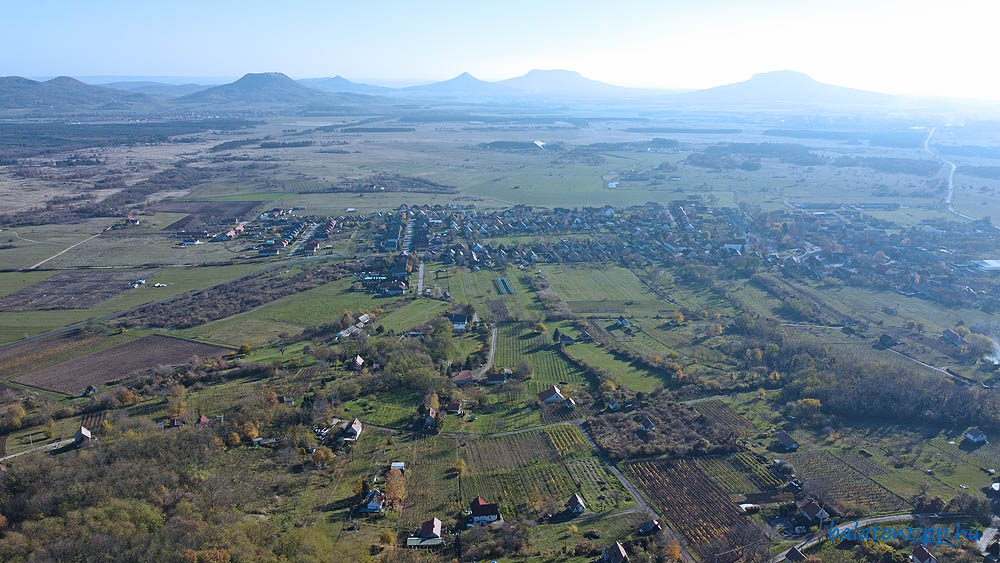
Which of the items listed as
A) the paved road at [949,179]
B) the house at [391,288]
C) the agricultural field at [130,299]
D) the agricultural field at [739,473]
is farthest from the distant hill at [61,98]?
the paved road at [949,179]

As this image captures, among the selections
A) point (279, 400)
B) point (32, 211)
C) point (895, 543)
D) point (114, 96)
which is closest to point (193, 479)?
point (279, 400)

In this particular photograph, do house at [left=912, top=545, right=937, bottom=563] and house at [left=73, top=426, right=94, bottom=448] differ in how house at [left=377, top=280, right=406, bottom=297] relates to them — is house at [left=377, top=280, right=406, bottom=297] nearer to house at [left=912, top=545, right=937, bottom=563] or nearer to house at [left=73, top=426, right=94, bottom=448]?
house at [left=73, top=426, right=94, bottom=448]

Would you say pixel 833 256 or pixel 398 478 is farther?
pixel 833 256

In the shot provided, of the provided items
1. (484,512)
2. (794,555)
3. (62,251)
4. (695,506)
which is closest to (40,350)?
(62,251)

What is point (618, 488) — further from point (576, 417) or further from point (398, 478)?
point (398, 478)

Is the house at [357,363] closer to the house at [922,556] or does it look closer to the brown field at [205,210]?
the house at [922,556]

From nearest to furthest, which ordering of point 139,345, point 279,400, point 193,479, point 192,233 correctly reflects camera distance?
point 193,479
point 279,400
point 139,345
point 192,233

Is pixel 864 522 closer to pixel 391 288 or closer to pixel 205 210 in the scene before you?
pixel 391 288
